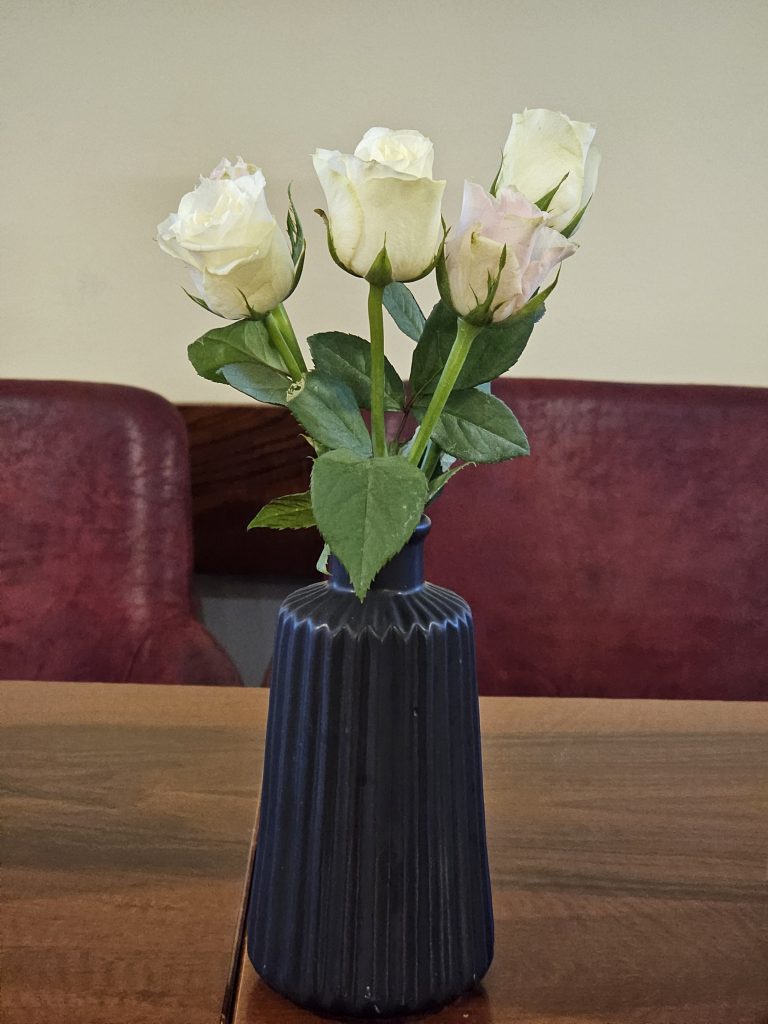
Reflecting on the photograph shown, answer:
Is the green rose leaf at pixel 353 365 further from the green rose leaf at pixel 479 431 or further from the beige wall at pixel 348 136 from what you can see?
the beige wall at pixel 348 136

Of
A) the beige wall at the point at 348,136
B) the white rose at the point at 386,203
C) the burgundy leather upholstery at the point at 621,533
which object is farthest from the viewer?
the beige wall at the point at 348,136

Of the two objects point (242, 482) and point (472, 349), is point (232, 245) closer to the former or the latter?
point (472, 349)

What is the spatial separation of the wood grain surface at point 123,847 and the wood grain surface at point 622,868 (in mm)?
35

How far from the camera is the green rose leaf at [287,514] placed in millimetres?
293

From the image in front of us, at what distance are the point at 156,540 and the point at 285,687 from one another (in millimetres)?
739

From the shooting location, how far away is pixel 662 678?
3.26 ft

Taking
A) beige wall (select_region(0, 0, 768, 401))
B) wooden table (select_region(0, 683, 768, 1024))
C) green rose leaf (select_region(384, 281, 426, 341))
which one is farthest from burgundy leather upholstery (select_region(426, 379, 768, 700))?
green rose leaf (select_region(384, 281, 426, 341))

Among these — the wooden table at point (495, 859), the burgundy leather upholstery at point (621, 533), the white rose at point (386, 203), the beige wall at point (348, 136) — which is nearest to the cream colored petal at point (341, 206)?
the white rose at point (386, 203)

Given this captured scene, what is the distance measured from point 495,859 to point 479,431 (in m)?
0.22

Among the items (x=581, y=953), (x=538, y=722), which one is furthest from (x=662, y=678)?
(x=581, y=953)

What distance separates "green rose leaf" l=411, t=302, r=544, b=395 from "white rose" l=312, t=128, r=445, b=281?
26 mm

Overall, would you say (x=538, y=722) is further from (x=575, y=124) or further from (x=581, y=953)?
(x=575, y=124)

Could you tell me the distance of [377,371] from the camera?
281 mm

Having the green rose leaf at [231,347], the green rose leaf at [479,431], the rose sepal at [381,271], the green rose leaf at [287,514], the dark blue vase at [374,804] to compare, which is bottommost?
the dark blue vase at [374,804]
